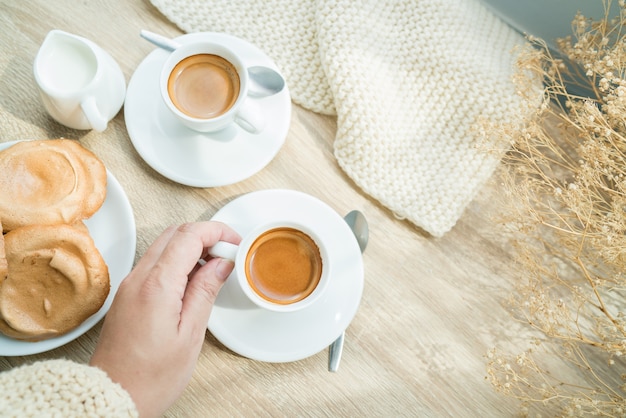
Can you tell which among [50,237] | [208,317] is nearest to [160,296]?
[208,317]

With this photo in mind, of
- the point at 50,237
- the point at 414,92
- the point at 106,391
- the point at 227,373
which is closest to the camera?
the point at 106,391

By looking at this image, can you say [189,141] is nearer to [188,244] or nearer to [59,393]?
[188,244]

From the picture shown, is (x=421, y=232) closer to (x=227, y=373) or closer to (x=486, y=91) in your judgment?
(x=486, y=91)

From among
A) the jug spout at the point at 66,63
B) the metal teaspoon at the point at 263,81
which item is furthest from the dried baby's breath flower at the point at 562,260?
the jug spout at the point at 66,63

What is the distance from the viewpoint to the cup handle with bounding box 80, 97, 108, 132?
88 centimetres

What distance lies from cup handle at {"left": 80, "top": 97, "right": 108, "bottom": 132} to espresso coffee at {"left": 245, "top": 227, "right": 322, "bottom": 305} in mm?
356

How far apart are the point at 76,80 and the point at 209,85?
0.24 meters

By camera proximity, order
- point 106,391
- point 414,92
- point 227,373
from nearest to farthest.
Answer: point 106,391 < point 227,373 < point 414,92

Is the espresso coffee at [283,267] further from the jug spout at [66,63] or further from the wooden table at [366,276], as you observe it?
the jug spout at [66,63]

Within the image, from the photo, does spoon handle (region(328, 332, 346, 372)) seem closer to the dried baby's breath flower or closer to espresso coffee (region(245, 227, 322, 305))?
espresso coffee (region(245, 227, 322, 305))

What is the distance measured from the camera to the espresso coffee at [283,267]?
35.3 inches

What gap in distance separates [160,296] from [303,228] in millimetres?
252

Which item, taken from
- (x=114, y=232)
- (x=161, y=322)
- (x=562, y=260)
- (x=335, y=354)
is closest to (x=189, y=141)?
(x=114, y=232)

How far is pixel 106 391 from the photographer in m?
0.69
